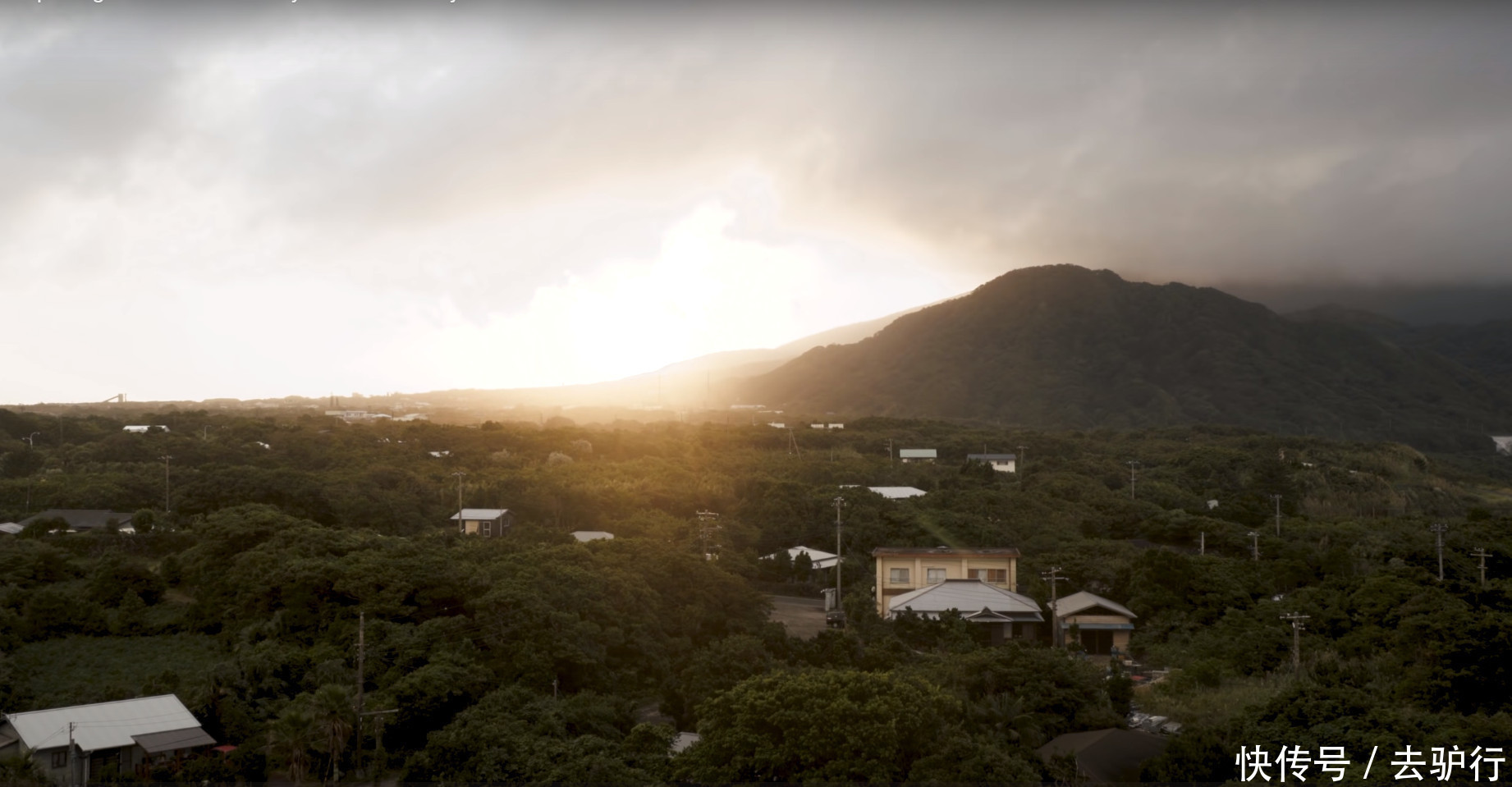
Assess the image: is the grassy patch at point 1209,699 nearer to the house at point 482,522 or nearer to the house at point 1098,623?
the house at point 1098,623

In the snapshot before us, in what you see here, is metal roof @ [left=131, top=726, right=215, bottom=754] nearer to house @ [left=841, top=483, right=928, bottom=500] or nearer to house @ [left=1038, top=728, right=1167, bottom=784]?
house @ [left=1038, top=728, right=1167, bottom=784]

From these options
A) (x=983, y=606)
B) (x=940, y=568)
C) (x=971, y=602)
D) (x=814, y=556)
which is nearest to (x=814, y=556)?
(x=814, y=556)

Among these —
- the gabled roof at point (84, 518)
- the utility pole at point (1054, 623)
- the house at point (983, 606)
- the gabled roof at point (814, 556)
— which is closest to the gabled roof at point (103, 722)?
the house at point (983, 606)

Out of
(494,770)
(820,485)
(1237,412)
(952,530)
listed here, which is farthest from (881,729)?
(1237,412)

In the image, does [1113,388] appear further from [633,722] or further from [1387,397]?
[633,722]

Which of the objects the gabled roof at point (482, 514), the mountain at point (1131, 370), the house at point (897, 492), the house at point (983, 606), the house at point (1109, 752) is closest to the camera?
the house at point (1109, 752)

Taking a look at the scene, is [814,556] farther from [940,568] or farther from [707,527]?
[940,568]
